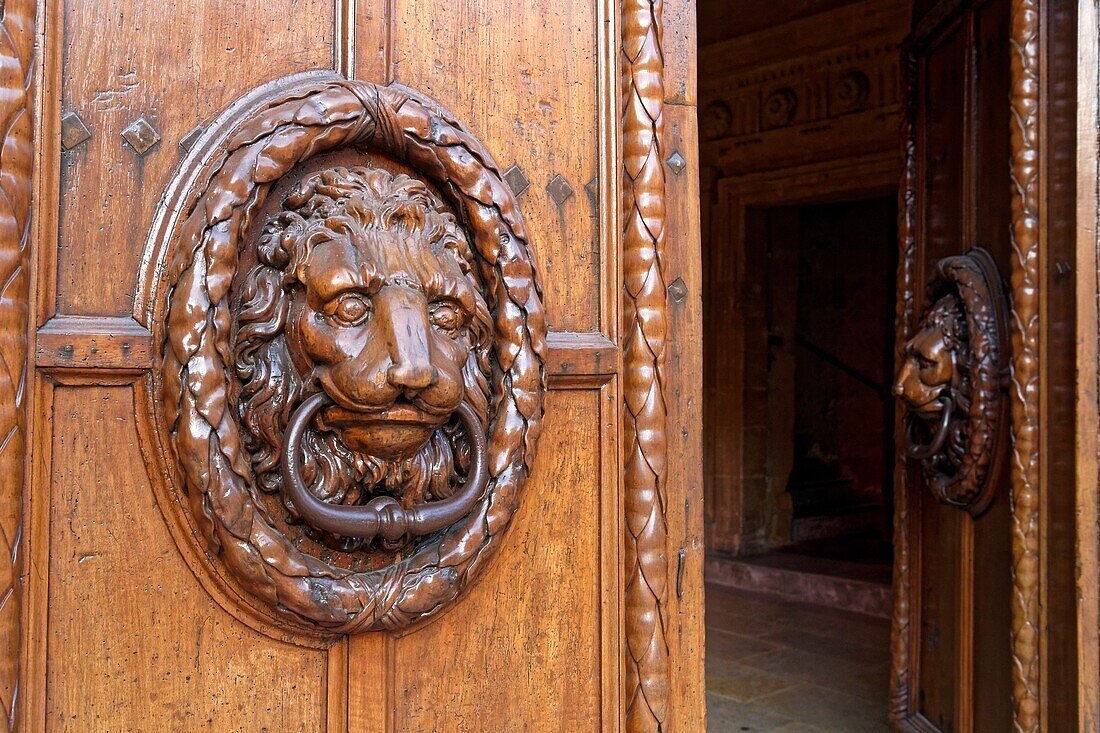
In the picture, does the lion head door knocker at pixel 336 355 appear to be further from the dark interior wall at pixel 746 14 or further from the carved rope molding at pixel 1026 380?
the dark interior wall at pixel 746 14

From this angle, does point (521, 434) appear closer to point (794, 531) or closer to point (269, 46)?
point (269, 46)

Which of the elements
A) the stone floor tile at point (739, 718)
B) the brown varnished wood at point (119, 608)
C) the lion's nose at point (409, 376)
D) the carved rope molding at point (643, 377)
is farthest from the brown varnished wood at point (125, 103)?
the stone floor tile at point (739, 718)

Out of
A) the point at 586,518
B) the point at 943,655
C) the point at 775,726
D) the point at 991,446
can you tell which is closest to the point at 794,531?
the point at 775,726

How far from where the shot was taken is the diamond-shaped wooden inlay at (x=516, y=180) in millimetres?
1167

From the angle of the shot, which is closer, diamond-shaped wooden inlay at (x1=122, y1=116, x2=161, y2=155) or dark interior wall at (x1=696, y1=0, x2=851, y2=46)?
diamond-shaped wooden inlay at (x1=122, y1=116, x2=161, y2=155)

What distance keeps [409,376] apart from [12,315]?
1.10ft

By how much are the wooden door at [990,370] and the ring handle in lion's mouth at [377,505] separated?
1426mm

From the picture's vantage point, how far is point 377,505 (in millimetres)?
985

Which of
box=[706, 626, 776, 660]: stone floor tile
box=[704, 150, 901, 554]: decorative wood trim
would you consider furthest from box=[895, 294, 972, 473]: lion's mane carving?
box=[704, 150, 901, 554]: decorative wood trim

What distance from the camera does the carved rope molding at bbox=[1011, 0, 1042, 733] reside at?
2.01 m

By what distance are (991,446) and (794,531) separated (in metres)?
3.67

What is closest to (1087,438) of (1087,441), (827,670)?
(1087,441)

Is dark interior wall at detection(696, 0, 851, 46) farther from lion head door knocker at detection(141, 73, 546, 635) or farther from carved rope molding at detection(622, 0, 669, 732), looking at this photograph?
lion head door knocker at detection(141, 73, 546, 635)

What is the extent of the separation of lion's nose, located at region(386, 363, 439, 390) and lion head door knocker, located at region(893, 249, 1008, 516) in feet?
5.37
